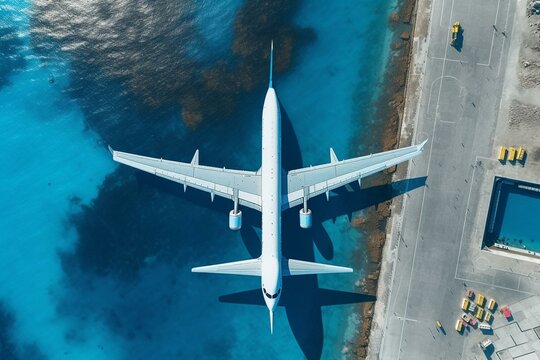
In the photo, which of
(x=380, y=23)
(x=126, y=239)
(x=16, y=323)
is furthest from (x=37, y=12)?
(x=380, y=23)

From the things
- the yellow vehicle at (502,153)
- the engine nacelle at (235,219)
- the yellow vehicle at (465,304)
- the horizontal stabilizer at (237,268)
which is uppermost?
the yellow vehicle at (502,153)

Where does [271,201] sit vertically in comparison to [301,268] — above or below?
above

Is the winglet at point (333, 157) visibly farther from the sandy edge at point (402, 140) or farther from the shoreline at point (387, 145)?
the sandy edge at point (402, 140)

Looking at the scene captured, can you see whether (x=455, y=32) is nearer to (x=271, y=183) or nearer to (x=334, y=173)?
(x=334, y=173)

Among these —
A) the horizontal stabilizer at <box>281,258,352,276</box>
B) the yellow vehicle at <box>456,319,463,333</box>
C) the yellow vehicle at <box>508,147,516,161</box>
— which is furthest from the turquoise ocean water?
the yellow vehicle at <box>508,147,516,161</box>

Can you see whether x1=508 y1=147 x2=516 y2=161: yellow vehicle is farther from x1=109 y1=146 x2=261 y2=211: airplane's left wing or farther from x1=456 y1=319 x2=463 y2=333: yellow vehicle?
x1=109 y1=146 x2=261 y2=211: airplane's left wing

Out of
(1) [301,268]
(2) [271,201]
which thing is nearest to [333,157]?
(2) [271,201]

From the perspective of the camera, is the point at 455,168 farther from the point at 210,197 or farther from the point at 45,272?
the point at 45,272

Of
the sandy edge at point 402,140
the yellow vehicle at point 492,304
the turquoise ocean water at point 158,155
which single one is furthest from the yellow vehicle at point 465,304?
the turquoise ocean water at point 158,155

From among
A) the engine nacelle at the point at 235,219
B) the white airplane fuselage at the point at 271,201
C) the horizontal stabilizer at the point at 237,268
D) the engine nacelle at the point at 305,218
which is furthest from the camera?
the engine nacelle at the point at 235,219
